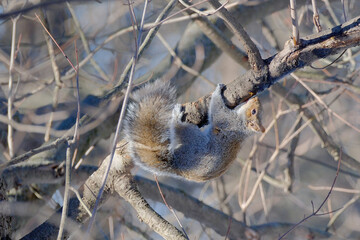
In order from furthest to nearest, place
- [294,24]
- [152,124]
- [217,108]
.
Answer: [152,124]
[217,108]
[294,24]

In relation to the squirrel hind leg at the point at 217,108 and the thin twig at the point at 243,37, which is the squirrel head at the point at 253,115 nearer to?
the squirrel hind leg at the point at 217,108

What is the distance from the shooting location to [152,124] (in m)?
1.92

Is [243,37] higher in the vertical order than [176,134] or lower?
higher

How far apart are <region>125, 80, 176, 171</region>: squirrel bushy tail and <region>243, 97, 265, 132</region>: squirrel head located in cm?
36

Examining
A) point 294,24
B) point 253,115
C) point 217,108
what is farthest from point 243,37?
point 253,115

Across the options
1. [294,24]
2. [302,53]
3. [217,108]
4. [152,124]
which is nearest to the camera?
[294,24]

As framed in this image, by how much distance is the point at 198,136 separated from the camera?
77.3 inches

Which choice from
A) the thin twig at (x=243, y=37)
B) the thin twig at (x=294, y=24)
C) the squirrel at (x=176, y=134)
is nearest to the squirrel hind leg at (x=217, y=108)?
the squirrel at (x=176, y=134)

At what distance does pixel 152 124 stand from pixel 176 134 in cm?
12

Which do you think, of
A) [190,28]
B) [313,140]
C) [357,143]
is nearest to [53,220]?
[190,28]

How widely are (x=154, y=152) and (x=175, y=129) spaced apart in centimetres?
14

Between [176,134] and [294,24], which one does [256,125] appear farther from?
[294,24]

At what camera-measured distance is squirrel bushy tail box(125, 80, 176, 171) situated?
1911 millimetres

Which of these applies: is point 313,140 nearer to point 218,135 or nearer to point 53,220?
point 218,135
